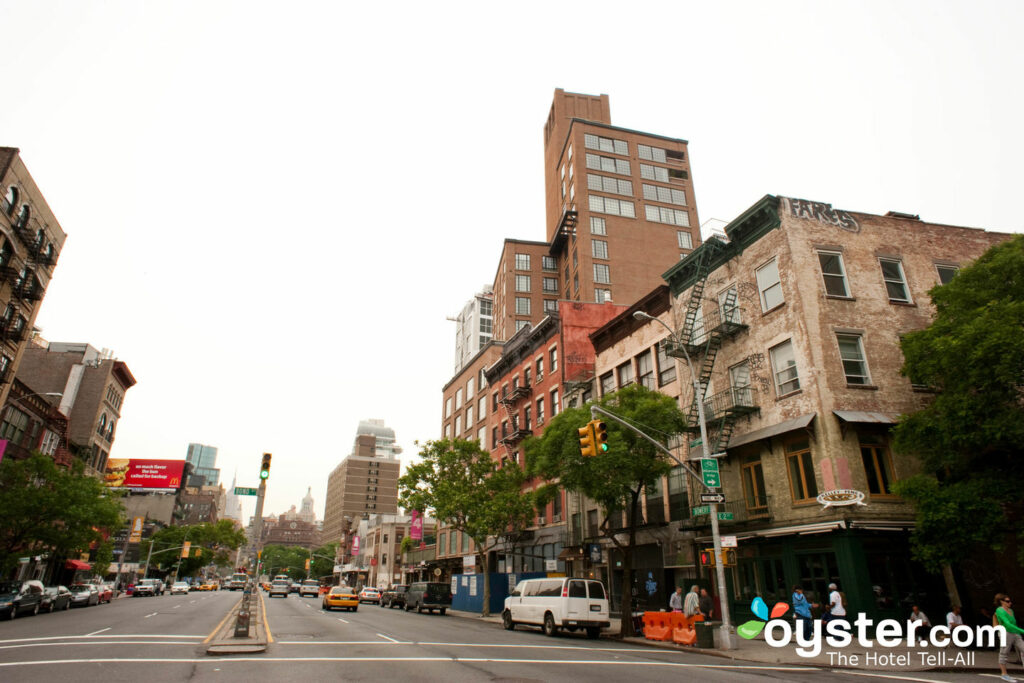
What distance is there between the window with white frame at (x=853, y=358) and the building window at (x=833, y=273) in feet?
6.29

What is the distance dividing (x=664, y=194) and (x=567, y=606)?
5706 centimetres

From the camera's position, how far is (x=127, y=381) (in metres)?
79.2

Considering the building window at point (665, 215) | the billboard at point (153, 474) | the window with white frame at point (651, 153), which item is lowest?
the billboard at point (153, 474)

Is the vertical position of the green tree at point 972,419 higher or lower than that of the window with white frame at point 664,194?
lower

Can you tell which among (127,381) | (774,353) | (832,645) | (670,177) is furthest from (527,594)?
(127,381)

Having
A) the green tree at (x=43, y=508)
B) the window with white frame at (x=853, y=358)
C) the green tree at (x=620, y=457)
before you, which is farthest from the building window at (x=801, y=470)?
the green tree at (x=43, y=508)

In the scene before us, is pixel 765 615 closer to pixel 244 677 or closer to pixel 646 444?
pixel 646 444

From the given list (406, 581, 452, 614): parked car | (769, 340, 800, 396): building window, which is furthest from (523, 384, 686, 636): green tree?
(406, 581, 452, 614): parked car

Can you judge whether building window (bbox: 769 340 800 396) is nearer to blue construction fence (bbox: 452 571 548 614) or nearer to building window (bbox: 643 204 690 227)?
blue construction fence (bbox: 452 571 548 614)

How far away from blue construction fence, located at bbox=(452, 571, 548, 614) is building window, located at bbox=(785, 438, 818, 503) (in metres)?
19.5

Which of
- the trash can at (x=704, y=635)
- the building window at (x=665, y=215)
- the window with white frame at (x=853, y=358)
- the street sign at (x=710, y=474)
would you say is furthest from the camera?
the building window at (x=665, y=215)

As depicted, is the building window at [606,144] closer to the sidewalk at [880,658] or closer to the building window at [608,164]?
the building window at [608,164]

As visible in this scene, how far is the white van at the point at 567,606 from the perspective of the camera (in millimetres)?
21438

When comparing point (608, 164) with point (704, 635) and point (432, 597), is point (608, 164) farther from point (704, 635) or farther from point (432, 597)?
point (704, 635)
